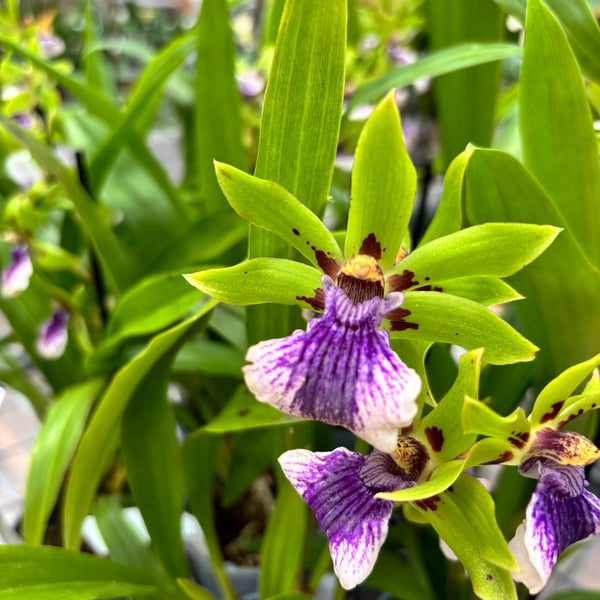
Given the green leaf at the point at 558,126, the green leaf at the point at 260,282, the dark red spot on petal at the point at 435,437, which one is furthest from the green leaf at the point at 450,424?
the green leaf at the point at 558,126

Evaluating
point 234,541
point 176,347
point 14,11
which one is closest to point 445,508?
point 176,347

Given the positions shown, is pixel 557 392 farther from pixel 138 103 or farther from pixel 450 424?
pixel 138 103

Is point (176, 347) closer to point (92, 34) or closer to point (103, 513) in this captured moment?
point (103, 513)

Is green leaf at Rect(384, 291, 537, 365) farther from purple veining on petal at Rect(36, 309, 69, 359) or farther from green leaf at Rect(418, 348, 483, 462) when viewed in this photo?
purple veining on petal at Rect(36, 309, 69, 359)

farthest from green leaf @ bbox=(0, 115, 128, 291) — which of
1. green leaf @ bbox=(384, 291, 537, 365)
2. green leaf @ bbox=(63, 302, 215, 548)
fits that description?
green leaf @ bbox=(384, 291, 537, 365)

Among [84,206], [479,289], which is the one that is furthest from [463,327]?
[84,206]

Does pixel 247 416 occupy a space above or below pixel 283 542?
above
